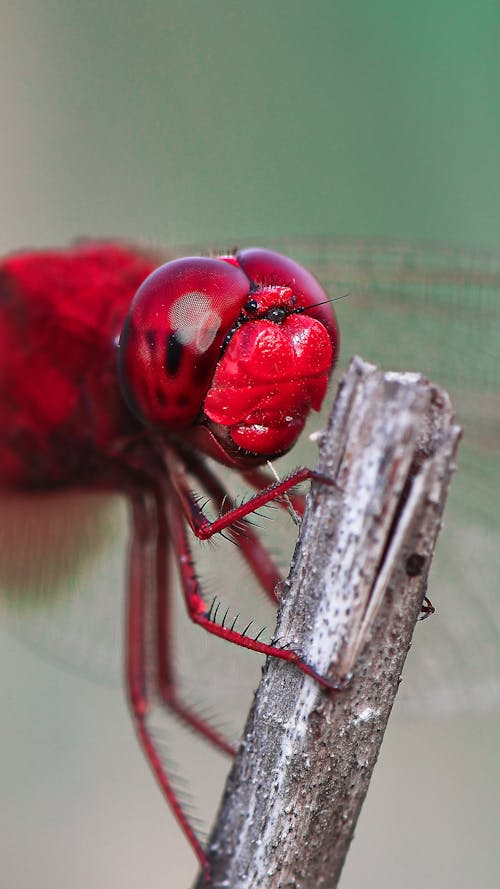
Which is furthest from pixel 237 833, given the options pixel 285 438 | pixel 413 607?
pixel 285 438

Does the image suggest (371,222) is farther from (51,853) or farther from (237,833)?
(237,833)

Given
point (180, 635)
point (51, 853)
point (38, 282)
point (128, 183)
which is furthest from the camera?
point (128, 183)

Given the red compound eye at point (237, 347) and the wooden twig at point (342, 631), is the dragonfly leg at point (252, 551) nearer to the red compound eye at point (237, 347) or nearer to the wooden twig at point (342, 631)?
the red compound eye at point (237, 347)

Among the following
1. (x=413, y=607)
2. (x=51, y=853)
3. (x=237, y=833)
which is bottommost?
(x=51, y=853)

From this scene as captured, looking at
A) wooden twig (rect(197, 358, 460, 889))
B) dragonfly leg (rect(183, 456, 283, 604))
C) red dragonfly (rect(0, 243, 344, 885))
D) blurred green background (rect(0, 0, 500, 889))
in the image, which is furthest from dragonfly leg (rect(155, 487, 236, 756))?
blurred green background (rect(0, 0, 500, 889))

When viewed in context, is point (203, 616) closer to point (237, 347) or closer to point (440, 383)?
point (237, 347)

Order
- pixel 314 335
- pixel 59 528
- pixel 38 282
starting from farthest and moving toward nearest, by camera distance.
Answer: pixel 59 528 < pixel 38 282 < pixel 314 335
